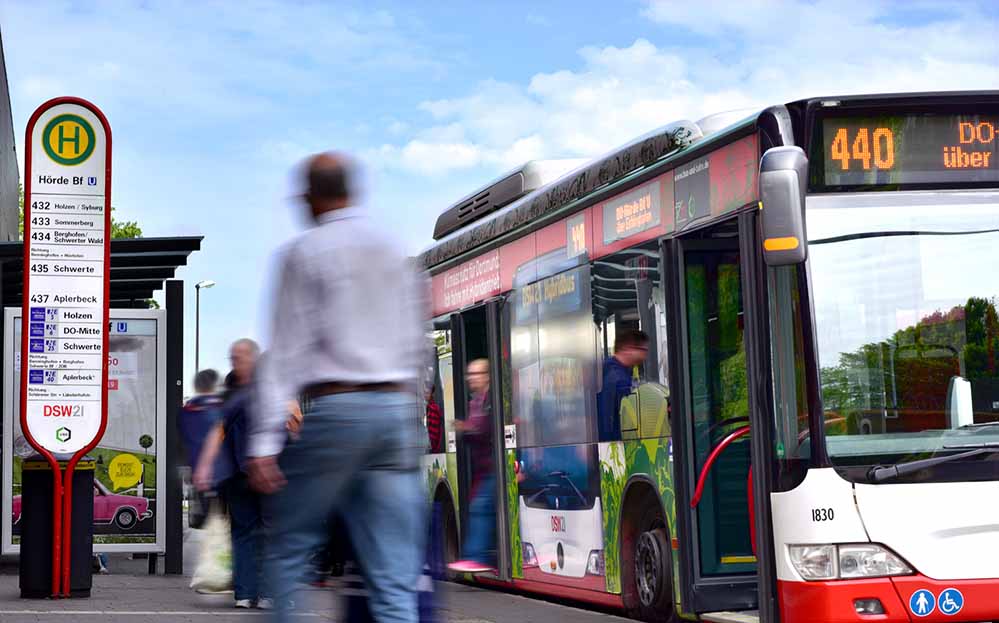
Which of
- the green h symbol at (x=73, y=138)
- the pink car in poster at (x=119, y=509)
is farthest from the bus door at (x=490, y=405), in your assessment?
the pink car in poster at (x=119, y=509)

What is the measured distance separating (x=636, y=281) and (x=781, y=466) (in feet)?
8.04

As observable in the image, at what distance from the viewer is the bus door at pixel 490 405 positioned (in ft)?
41.8

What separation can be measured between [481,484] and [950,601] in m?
6.02

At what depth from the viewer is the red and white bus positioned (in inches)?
295

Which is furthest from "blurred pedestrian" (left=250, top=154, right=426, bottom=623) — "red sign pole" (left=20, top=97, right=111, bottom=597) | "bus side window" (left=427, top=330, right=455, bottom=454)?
"bus side window" (left=427, top=330, right=455, bottom=454)

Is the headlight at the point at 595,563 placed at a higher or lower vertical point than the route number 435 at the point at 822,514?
lower

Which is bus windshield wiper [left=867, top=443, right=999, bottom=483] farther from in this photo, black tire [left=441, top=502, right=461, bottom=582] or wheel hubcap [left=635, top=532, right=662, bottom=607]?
black tire [left=441, top=502, right=461, bottom=582]

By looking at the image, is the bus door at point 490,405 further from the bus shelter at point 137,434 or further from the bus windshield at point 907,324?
the bus windshield at point 907,324

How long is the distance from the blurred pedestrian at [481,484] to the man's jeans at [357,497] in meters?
7.91

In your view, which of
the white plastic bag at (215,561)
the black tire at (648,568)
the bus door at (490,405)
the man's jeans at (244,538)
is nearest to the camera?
the black tire at (648,568)

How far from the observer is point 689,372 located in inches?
360

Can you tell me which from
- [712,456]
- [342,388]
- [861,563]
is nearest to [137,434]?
[712,456]

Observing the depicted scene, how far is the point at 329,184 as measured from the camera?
200 inches

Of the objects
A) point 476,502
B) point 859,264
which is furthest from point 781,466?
point 476,502
